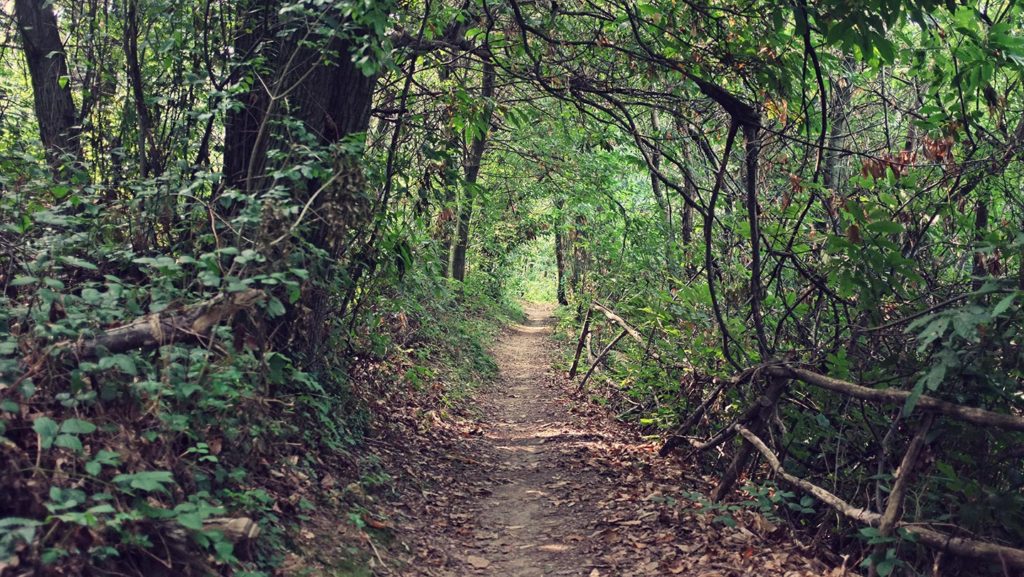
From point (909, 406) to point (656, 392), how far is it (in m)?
4.75

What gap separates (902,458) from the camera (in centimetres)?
466

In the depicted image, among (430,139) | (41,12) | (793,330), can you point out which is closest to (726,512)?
(793,330)

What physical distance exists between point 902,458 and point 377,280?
186 inches

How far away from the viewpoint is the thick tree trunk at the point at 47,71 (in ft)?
21.4

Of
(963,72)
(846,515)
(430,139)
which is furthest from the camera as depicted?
(430,139)

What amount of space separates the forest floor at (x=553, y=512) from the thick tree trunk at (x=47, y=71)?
4158 millimetres

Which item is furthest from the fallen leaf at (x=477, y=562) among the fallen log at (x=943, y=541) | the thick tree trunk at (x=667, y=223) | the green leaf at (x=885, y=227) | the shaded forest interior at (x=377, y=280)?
the thick tree trunk at (x=667, y=223)

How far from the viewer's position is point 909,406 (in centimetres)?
405

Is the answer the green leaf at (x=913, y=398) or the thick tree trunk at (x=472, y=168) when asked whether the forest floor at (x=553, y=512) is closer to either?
the green leaf at (x=913, y=398)

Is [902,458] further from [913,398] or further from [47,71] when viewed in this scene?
[47,71]

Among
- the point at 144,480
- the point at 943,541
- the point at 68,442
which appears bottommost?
the point at 943,541

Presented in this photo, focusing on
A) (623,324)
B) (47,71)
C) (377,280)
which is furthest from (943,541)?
(47,71)

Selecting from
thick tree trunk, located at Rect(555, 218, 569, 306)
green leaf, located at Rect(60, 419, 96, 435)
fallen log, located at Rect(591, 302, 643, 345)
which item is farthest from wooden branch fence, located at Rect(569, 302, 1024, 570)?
thick tree trunk, located at Rect(555, 218, 569, 306)

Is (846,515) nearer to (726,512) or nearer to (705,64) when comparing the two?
(726,512)
